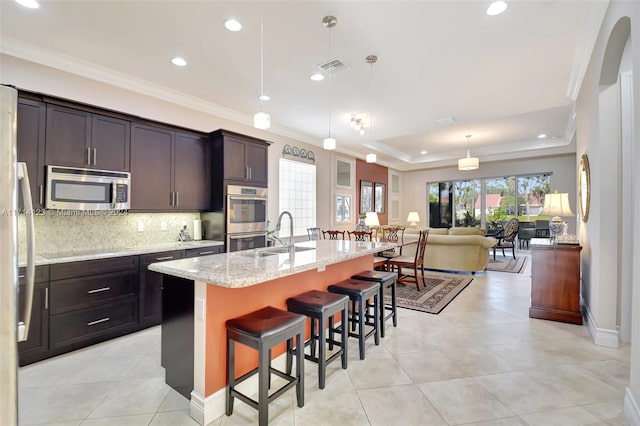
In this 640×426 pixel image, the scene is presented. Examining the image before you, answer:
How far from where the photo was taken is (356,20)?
2.57 m

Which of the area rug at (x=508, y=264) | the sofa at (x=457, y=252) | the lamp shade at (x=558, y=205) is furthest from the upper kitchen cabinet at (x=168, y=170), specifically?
the area rug at (x=508, y=264)

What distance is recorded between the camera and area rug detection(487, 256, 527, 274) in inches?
255

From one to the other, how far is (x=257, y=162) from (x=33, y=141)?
250 centimetres

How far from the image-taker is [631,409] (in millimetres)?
1710

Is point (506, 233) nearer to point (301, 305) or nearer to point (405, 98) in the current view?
point (405, 98)

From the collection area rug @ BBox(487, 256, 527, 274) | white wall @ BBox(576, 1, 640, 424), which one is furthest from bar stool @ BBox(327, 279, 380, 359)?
area rug @ BBox(487, 256, 527, 274)

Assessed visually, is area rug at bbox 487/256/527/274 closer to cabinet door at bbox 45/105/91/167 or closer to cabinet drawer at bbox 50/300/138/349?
cabinet drawer at bbox 50/300/138/349

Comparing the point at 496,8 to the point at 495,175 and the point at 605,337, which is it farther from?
the point at 495,175

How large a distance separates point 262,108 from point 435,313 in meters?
3.83

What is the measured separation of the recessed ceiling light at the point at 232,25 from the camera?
2563 millimetres

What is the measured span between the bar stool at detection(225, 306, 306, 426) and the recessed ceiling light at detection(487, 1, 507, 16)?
2.88 meters

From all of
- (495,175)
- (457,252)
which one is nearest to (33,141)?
(457,252)

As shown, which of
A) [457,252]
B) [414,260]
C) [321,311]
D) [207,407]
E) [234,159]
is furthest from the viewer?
[457,252]

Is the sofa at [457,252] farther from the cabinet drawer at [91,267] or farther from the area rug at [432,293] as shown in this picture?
the cabinet drawer at [91,267]
